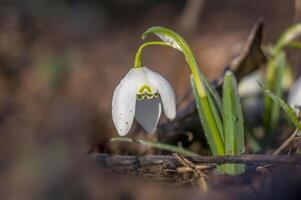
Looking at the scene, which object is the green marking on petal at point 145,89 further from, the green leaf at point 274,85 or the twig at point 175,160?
the green leaf at point 274,85

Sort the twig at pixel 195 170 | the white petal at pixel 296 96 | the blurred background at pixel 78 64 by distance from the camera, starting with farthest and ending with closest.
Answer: the blurred background at pixel 78 64 < the white petal at pixel 296 96 < the twig at pixel 195 170

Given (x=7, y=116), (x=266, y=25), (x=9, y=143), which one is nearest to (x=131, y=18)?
(x=266, y=25)

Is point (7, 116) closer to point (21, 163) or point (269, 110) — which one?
point (21, 163)

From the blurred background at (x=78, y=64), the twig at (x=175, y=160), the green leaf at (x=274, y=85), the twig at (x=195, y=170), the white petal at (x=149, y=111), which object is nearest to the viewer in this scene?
the twig at (x=175, y=160)

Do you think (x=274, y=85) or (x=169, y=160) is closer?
(x=169, y=160)

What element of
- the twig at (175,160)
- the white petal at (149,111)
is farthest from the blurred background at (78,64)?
the white petal at (149,111)

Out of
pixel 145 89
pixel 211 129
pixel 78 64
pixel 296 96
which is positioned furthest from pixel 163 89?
pixel 78 64

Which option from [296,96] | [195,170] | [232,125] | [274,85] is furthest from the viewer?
[274,85]

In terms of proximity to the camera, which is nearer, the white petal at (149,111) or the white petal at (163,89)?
the white petal at (163,89)

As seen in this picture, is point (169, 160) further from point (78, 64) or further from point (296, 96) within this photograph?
point (78, 64)
